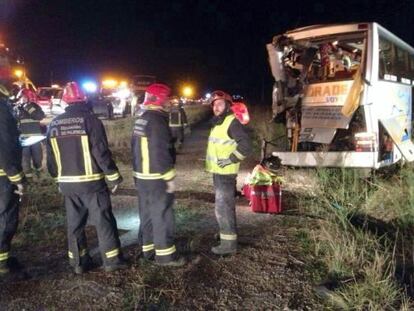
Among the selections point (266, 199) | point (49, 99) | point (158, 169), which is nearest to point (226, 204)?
point (158, 169)

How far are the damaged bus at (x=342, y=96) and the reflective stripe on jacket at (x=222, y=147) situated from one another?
329cm

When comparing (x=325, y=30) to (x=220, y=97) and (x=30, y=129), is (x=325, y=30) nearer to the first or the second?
(x=220, y=97)

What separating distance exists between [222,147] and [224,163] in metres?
0.17

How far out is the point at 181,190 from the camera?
27.8 ft

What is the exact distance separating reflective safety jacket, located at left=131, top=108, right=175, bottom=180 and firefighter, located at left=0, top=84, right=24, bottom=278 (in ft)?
3.90

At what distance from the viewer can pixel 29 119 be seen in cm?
1008

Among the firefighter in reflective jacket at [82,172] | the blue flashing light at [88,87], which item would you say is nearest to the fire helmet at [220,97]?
the firefighter in reflective jacket at [82,172]

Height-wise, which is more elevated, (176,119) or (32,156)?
(176,119)

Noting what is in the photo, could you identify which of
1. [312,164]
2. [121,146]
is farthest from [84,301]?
[121,146]

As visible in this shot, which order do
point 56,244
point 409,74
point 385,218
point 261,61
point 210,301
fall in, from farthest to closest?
point 261,61 < point 409,74 < point 385,218 < point 56,244 < point 210,301

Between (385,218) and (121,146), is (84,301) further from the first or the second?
(121,146)

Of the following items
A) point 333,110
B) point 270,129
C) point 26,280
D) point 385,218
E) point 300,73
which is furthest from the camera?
point 270,129

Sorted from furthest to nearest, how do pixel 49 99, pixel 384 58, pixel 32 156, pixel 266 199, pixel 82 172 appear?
pixel 49 99 < pixel 32 156 < pixel 384 58 < pixel 266 199 < pixel 82 172

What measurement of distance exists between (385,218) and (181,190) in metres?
3.54
